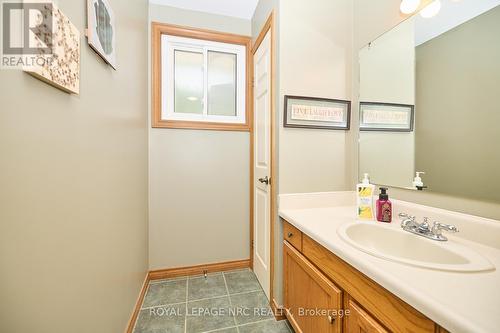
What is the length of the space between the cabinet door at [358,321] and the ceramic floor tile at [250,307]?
89cm

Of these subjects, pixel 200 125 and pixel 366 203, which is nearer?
pixel 366 203

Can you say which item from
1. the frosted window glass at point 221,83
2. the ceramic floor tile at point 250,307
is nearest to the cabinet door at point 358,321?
the ceramic floor tile at point 250,307

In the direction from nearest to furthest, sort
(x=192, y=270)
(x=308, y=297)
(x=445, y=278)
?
(x=445, y=278) < (x=308, y=297) < (x=192, y=270)

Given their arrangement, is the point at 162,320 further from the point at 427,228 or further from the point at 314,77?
the point at 314,77

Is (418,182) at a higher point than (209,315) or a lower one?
higher

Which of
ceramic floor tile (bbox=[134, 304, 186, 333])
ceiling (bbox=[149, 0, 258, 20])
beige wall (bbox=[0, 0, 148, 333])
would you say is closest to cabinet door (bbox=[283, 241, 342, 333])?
ceramic floor tile (bbox=[134, 304, 186, 333])

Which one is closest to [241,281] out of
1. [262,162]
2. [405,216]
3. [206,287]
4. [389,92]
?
[206,287]

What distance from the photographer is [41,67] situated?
0.55m

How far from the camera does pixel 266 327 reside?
1.38m

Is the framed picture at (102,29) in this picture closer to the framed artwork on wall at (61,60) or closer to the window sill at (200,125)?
the framed artwork on wall at (61,60)

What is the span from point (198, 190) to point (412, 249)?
1681 millimetres

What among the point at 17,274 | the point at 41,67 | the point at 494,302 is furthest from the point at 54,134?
the point at 494,302

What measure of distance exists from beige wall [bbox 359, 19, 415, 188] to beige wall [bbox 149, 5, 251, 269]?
1138 millimetres

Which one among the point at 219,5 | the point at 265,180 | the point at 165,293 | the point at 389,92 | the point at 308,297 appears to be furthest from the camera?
the point at 219,5
